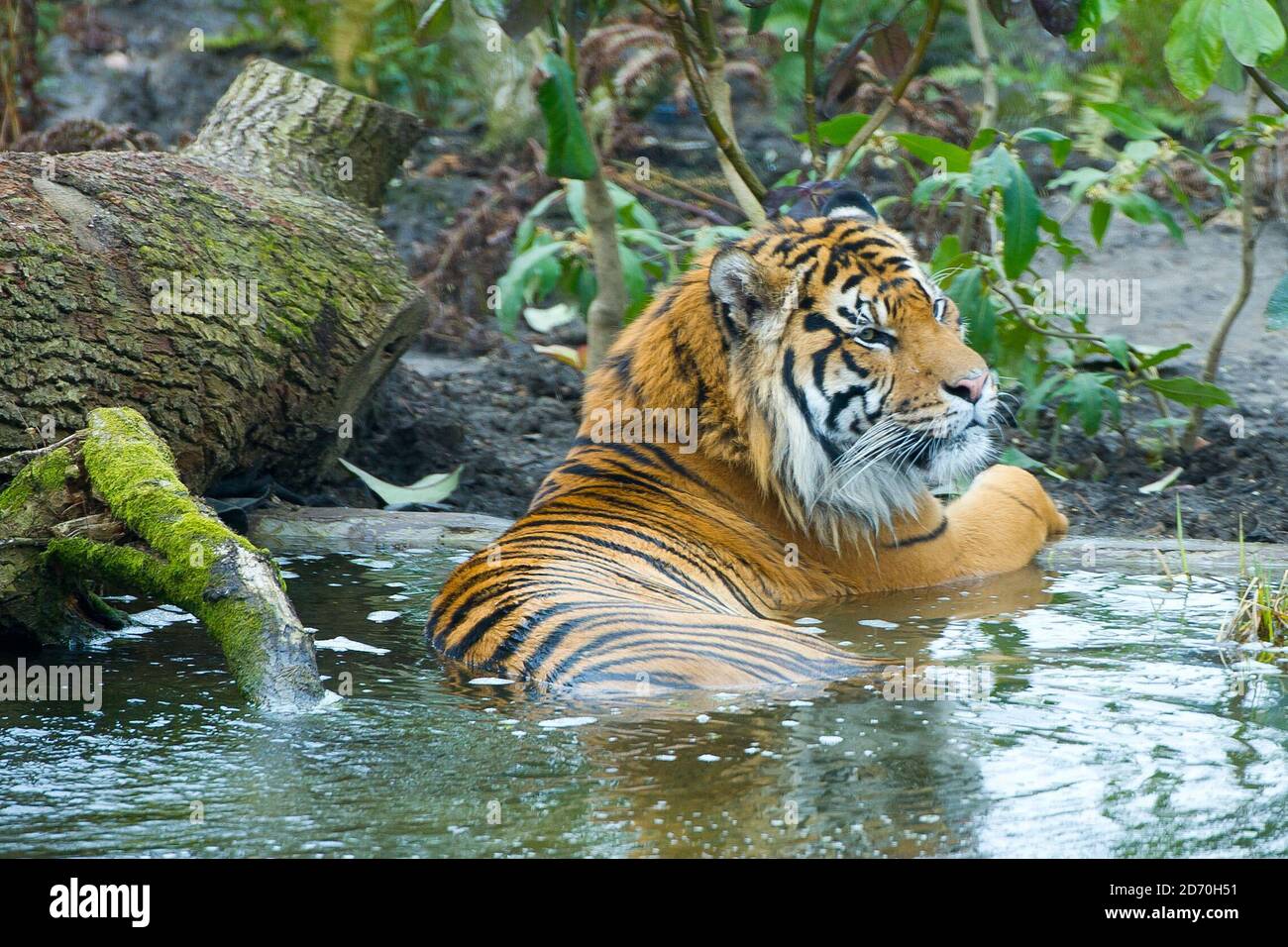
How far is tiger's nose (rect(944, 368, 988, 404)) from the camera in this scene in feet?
14.6

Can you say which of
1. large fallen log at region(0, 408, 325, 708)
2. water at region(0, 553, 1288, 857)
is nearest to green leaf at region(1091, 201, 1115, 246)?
water at region(0, 553, 1288, 857)

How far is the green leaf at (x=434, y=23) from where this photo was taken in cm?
533

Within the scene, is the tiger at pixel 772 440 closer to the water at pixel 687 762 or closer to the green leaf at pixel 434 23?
the water at pixel 687 762

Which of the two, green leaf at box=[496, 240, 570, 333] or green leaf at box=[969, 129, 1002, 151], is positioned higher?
green leaf at box=[969, 129, 1002, 151]

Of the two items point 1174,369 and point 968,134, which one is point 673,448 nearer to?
point 1174,369

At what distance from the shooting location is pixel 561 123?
5.42 m

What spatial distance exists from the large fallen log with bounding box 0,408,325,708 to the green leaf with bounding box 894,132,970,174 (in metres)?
2.96

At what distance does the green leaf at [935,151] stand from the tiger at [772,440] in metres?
0.93

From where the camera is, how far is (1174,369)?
7652 millimetres

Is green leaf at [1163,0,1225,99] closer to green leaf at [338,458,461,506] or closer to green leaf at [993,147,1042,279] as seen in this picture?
green leaf at [993,147,1042,279]

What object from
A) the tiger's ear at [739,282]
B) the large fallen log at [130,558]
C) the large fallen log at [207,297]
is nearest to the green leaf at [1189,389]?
the tiger's ear at [739,282]

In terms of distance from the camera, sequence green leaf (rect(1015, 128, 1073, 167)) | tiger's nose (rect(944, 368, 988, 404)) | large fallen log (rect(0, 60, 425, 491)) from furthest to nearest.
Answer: green leaf (rect(1015, 128, 1073, 167))
large fallen log (rect(0, 60, 425, 491))
tiger's nose (rect(944, 368, 988, 404))

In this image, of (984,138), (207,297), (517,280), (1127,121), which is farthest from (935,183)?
(207,297)

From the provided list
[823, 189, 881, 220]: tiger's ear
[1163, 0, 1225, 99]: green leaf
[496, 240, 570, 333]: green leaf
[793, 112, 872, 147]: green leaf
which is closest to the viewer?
[1163, 0, 1225, 99]: green leaf
